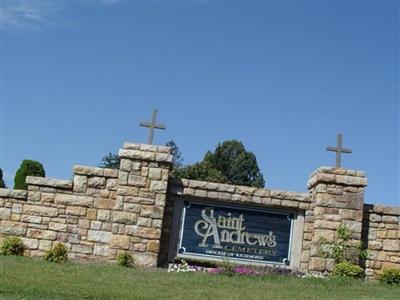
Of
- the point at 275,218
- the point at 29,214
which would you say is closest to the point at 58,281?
the point at 29,214

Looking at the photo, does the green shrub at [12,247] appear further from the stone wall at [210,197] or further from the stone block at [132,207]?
the stone wall at [210,197]

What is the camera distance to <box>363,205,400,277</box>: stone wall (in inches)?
523

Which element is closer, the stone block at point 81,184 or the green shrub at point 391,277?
the green shrub at point 391,277

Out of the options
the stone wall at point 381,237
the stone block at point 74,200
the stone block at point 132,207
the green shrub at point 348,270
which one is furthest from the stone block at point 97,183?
the stone wall at point 381,237

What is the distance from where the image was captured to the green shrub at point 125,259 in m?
12.5

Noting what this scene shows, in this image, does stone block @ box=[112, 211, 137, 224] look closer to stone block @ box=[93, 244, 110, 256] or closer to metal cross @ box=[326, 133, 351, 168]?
stone block @ box=[93, 244, 110, 256]

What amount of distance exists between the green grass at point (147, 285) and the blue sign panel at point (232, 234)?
1.25 meters

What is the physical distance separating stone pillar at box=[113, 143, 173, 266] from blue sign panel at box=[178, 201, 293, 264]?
27.8 inches

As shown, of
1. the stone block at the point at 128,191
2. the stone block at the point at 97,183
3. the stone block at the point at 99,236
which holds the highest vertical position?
the stone block at the point at 97,183

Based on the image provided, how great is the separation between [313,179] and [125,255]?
4432mm

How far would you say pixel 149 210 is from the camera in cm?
1297

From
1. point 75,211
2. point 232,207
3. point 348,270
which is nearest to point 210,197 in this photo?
point 232,207

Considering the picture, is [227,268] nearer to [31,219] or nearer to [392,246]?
[392,246]

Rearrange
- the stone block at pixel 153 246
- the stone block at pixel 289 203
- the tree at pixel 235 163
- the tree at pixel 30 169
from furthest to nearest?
the tree at pixel 235 163 → the tree at pixel 30 169 → the stone block at pixel 289 203 → the stone block at pixel 153 246
